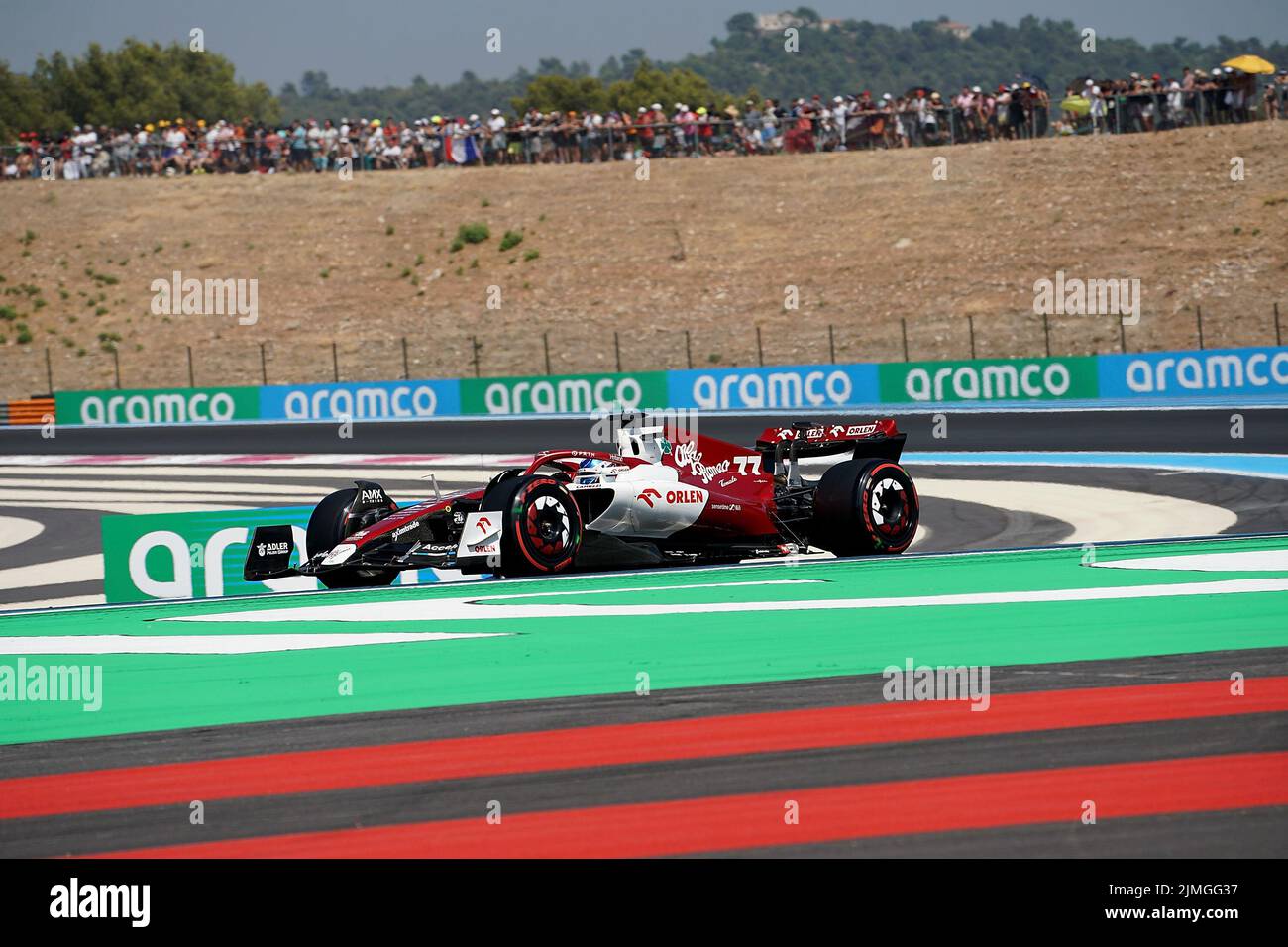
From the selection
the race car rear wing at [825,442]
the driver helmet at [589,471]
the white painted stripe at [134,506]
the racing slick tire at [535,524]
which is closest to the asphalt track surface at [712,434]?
the white painted stripe at [134,506]

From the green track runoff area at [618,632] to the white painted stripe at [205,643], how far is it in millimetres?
24

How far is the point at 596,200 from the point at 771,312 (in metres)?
11.3

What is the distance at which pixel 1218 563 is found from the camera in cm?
1150

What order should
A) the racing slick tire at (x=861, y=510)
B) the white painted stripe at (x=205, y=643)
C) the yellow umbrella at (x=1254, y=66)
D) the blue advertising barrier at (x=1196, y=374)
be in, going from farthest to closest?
the yellow umbrella at (x=1254, y=66), the blue advertising barrier at (x=1196, y=374), the racing slick tire at (x=861, y=510), the white painted stripe at (x=205, y=643)

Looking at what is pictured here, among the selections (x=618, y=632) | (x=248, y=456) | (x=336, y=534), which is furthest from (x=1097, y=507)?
(x=248, y=456)

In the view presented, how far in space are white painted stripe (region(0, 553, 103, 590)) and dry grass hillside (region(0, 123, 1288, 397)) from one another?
32082 mm

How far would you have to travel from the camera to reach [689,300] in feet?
171

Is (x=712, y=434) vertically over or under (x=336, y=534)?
under

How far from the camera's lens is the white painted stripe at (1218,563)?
1109cm

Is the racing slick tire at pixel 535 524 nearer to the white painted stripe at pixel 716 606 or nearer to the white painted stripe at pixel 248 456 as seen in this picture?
the white painted stripe at pixel 716 606

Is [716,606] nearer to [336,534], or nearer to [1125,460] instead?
[336,534]

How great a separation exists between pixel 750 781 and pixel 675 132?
5322 cm

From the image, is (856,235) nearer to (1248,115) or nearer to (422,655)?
(1248,115)

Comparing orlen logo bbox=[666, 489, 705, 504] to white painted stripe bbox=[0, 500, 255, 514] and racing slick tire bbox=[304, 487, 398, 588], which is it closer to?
racing slick tire bbox=[304, 487, 398, 588]
